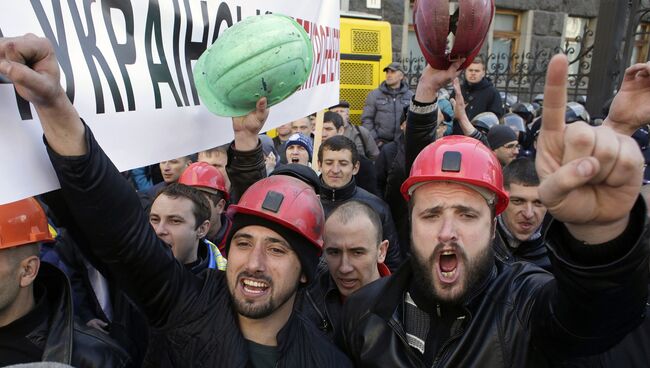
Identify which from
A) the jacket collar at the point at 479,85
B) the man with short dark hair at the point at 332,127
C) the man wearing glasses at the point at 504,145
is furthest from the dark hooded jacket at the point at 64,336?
the jacket collar at the point at 479,85

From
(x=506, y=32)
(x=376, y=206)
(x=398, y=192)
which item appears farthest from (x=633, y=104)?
(x=506, y=32)

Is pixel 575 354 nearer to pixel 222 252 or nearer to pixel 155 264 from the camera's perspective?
pixel 155 264

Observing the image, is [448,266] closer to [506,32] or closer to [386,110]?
[386,110]

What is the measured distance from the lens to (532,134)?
6.47 metres

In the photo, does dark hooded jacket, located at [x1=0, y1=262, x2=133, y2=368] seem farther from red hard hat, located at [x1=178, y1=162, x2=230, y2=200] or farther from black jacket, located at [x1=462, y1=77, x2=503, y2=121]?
black jacket, located at [x1=462, y1=77, x2=503, y2=121]

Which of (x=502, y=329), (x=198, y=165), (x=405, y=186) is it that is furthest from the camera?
(x=198, y=165)

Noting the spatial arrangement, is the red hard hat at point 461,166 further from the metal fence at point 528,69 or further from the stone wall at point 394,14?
the stone wall at point 394,14

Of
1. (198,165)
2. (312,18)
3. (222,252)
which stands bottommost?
(222,252)

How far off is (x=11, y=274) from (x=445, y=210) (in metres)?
1.70

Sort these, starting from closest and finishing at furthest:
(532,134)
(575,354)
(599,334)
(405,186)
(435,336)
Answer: (599,334) < (575,354) < (435,336) < (405,186) < (532,134)

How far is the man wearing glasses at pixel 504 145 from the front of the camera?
18.8 feet

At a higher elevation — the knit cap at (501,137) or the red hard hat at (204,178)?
the red hard hat at (204,178)

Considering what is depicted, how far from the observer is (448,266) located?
201 cm

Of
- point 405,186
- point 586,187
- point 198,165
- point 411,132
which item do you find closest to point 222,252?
point 198,165
